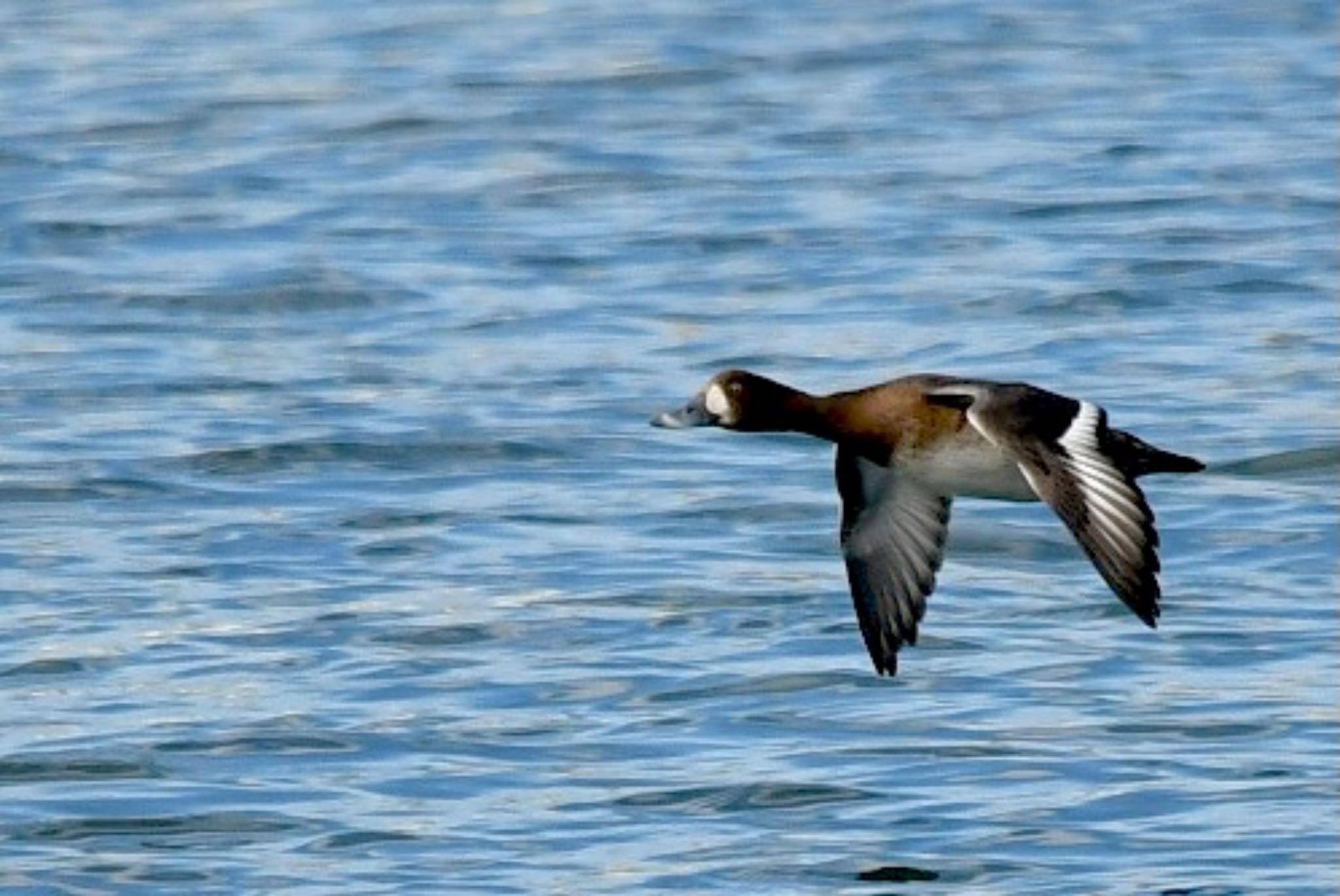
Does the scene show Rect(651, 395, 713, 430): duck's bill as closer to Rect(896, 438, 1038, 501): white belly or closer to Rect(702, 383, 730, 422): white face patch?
Rect(702, 383, 730, 422): white face patch

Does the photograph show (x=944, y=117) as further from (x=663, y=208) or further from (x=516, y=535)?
(x=516, y=535)

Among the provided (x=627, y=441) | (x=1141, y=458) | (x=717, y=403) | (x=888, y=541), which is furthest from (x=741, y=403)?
(x=627, y=441)

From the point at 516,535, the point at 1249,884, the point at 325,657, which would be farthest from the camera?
the point at 516,535

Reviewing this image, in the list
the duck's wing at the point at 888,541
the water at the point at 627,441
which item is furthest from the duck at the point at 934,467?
the water at the point at 627,441

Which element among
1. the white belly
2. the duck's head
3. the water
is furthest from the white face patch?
the water

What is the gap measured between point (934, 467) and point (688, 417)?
0.57 metres

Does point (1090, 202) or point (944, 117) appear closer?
point (1090, 202)

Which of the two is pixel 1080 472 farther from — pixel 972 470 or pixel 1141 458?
pixel 972 470

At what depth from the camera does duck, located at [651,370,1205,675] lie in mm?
8219

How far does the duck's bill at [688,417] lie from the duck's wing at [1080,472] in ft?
1.70

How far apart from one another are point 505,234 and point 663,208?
854mm

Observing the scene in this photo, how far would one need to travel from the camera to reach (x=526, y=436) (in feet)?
42.7

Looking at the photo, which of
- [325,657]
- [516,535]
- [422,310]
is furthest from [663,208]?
[325,657]

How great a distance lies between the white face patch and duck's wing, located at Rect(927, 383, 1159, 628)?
0.47 m
